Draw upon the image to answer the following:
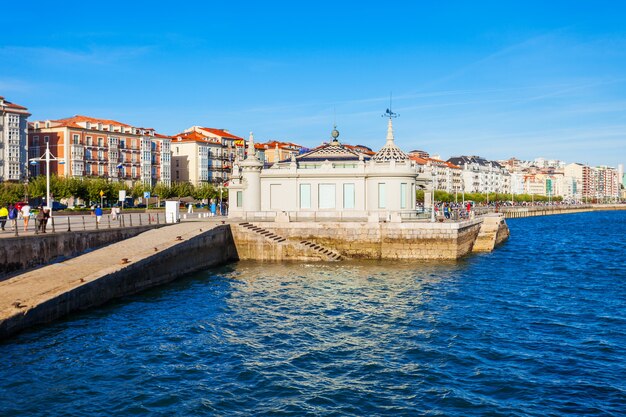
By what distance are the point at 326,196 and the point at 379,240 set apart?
9.26m

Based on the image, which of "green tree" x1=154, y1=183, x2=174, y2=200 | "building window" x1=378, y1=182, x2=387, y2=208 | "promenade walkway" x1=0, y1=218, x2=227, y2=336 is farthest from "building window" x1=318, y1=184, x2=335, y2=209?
"green tree" x1=154, y1=183, x2=174, y2=200

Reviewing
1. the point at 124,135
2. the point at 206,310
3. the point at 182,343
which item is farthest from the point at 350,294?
the point at 124,135

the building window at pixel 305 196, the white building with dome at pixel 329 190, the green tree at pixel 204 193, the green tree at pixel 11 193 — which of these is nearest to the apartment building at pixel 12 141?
the green tree at pixel 11 193

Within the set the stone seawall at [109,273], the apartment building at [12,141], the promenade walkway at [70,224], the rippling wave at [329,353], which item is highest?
the apartment building at [12,141]

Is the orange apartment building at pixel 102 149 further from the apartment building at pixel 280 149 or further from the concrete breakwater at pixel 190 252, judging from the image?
the concrete breakwater at pixel 190 252

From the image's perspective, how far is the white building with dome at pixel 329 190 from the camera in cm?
5103

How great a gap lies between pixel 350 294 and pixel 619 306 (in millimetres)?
12763

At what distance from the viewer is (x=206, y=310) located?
26.9 metres

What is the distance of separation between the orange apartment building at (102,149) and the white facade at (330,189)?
55.4 metres

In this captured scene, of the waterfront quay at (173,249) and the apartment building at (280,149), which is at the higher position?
the apartment building at (280,149)

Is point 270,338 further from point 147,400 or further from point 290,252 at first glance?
point 290,252

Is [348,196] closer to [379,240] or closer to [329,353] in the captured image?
[379,240]

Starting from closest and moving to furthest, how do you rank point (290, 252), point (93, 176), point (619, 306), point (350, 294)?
point (619, 306), point (350, 294), point (290, 252), point (93, 176)

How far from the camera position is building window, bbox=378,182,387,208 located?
5128 centimetres
